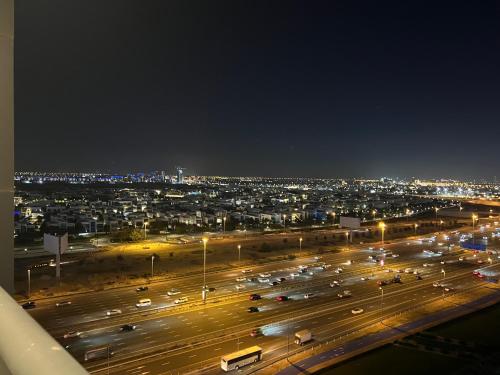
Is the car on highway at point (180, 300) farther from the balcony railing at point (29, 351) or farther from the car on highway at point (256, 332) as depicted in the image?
the balcony railing at point (29, 351)

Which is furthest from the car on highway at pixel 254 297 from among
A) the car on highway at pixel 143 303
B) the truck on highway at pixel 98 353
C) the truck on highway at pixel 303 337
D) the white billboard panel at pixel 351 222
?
the white billboard panel at pixel 351 222

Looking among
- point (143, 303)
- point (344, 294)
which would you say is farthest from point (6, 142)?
point (344, 294)

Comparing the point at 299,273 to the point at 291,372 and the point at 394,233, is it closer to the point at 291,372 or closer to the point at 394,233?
the point at 291,372

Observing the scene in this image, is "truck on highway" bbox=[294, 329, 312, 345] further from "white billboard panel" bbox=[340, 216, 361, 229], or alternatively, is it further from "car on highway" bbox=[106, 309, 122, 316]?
"white billboard panel" bbox=[340, 216, 361, 229]

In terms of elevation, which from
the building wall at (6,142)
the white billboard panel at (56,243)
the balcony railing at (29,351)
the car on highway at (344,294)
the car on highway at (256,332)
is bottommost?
the car on highway at (256,332)

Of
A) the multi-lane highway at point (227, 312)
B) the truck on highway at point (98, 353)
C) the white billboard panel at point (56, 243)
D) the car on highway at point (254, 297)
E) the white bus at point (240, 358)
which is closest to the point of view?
the white bus at point (240, 358)

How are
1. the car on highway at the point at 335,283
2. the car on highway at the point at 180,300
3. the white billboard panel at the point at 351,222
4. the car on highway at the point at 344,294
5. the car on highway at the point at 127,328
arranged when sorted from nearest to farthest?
the car on highway at the point at 127,328 < the car on highway at the point at 180,300 < the car on highway at the point at 344,294 < the car on highway at the point at 335,283 < the white billboard panel at the point at 351,222

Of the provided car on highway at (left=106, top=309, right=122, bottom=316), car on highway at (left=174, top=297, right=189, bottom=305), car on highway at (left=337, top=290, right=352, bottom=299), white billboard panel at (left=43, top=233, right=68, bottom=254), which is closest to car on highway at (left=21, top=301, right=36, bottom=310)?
car on highway at (left=106, top=309, right=122, bottom=316)
